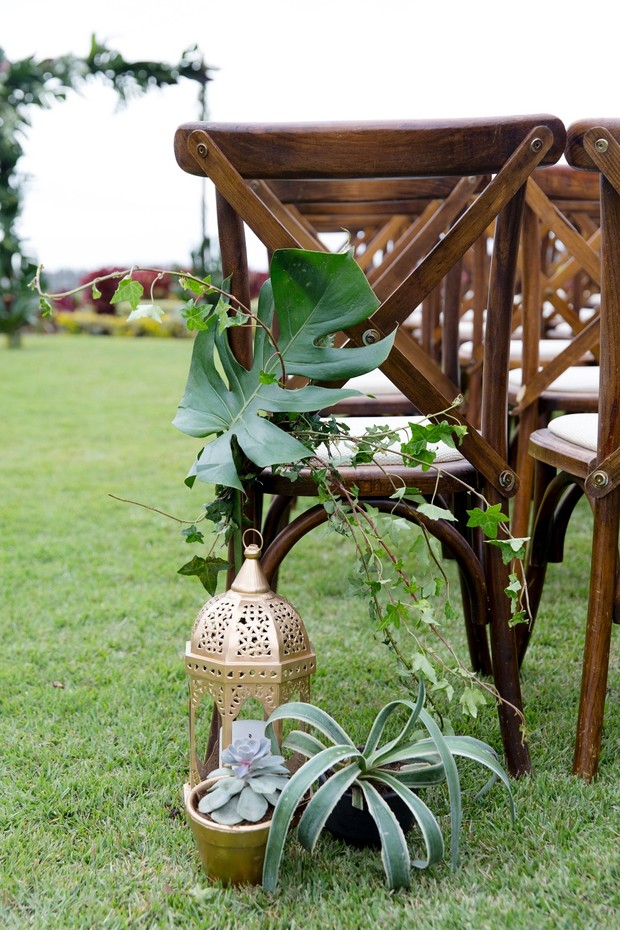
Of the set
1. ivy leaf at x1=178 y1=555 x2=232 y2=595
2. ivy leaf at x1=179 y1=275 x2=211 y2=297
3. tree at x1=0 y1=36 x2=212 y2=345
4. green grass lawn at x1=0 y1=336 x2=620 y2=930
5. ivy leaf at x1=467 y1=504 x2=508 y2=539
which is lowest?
green grass lawn at x1=0 y1=336 x2=620 y2=930

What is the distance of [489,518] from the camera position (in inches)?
43.7

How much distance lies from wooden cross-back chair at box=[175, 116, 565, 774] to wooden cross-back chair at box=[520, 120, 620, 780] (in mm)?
59

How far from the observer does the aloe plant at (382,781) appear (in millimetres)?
956

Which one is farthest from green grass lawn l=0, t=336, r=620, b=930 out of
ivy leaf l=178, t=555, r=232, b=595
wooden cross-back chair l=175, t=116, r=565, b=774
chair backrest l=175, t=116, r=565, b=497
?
chair backrest l=175, t=116, r=565, b=497

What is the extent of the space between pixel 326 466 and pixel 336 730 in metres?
0.34

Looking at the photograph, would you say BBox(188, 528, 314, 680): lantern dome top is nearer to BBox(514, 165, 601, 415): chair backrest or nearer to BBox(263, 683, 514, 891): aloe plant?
BBox(263, 683, 514, 891): aloe plant

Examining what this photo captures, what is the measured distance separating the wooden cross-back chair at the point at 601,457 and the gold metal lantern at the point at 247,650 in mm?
434

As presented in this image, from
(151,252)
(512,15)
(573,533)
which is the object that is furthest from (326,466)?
(151,252)

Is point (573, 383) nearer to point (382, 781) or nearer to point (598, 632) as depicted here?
point (598, 632)

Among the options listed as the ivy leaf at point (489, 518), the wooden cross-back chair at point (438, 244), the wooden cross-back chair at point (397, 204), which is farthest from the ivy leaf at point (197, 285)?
the wooden cross-back chair at point (397, 204)

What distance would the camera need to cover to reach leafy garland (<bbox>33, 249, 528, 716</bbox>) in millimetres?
1034

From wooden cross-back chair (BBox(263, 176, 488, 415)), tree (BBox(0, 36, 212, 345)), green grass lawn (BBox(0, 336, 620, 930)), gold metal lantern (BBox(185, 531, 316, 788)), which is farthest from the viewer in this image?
tree (BBox(0, 36, 212, 345))

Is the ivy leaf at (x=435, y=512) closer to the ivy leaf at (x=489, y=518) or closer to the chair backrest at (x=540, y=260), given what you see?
the ivy leaf at (x=489, y=518)

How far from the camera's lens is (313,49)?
464 centimetres
